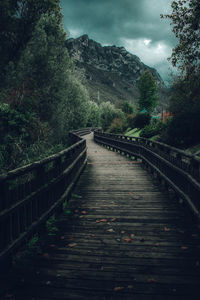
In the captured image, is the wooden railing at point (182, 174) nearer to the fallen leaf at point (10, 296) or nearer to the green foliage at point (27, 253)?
the green foliage at point (27, 253)

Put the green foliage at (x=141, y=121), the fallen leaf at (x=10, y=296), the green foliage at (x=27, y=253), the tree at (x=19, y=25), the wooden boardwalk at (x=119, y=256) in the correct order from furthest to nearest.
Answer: the green foliage at (x=141, y=121), the tree at (x=19, y=25), the green foliage at (x=27, y=253), the wooden boardwalk at (x=119, y=256), the fallen leaf at (x=10, y=296)

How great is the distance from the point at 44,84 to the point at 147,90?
64987 mm

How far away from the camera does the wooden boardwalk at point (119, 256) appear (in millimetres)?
3043


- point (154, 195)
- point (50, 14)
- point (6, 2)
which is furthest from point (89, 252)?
point (50, 14)

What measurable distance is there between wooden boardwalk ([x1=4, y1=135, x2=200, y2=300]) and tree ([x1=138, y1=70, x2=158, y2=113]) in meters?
80.2

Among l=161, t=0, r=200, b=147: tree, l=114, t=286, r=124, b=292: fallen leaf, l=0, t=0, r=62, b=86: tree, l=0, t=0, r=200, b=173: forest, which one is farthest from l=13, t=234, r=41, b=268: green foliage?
l=0, t=0, r=62, b=86: tree

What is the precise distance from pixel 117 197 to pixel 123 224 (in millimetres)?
2132

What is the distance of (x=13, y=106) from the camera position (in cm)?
1761

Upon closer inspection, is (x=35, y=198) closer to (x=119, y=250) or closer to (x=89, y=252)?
(x=89, y=252)

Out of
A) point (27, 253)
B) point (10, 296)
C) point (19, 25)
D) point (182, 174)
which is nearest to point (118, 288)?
point (10, 296)

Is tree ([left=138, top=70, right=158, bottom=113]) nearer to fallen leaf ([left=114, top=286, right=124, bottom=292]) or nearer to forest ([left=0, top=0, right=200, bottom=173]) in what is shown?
forest ([left=0, top=0, right=200, bottom=173])

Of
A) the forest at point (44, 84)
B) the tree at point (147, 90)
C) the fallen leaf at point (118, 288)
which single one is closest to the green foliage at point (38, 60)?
the forest at point (44, 84)

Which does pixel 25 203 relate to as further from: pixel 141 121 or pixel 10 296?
pixel 141 121

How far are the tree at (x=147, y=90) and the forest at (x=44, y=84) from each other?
56264mm
